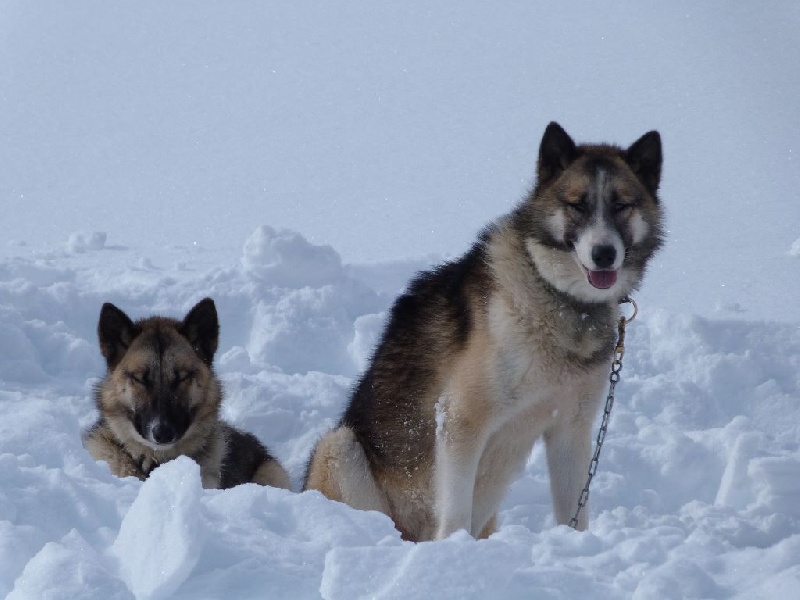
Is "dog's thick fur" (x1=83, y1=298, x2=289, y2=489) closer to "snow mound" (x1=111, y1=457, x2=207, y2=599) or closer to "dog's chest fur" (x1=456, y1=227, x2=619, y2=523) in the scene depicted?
"dog's chest fur" (x1=456, y1=227, x2=619, y2=523)

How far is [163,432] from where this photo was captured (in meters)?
5.68

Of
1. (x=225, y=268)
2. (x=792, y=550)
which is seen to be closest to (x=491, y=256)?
(x=792, y=550)

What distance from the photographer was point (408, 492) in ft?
16.4

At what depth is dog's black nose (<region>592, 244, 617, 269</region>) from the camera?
431 centimetres

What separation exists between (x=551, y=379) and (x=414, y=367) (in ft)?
2.51

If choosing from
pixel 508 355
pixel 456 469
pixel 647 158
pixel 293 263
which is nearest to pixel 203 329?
pixel 456 469

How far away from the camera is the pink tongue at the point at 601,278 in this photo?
443 centimetres

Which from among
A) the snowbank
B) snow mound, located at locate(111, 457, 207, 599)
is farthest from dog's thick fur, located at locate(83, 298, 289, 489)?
snow mound, located at locate(111, 457, 207, 599)

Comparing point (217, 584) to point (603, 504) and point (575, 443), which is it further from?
point (603, 504)

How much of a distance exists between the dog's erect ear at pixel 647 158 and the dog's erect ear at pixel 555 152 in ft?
0.93

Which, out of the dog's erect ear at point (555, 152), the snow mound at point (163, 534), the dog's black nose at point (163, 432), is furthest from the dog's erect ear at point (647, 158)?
the dog's black nose at point (163, 432)

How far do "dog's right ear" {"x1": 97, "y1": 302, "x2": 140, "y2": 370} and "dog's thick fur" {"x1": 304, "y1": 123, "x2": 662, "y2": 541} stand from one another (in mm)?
1614

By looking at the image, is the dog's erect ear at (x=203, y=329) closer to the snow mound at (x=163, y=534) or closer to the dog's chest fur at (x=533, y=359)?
the dog's chest fur at (x=533, y=359)

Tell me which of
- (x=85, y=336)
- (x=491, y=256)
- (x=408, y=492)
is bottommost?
(x=85, y=336)
